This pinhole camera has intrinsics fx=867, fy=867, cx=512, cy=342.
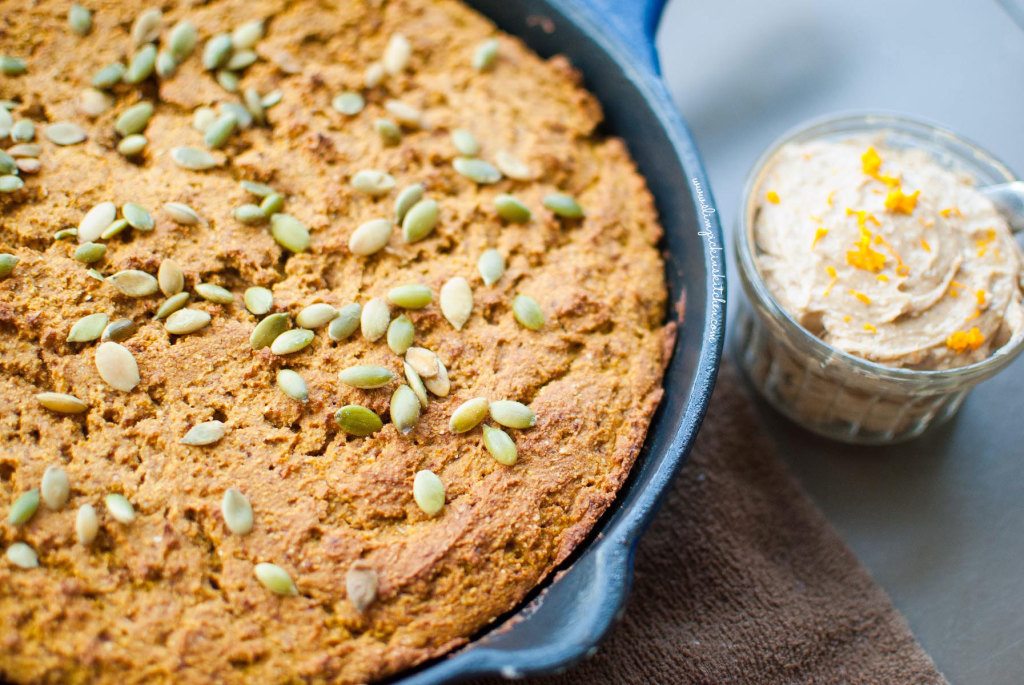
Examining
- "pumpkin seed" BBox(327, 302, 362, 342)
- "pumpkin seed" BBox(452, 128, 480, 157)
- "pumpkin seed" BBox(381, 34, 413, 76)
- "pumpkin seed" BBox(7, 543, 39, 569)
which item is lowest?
"pumpkin seed" BBox(7, 543, 39, 569)

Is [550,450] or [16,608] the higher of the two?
[550,450]

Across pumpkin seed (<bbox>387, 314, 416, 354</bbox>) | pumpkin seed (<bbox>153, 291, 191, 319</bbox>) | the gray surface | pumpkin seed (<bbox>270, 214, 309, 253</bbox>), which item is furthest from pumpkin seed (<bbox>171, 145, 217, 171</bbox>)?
the gray surface

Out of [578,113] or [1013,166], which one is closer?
[578,113]

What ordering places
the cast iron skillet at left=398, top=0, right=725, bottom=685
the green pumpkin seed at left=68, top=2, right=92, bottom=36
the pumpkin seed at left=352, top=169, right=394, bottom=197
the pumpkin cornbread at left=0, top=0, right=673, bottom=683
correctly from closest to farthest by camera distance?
the cast iron skillet at left=398, top=0, right=725, bottom=685 → the pumpkin cornbread at left=0, top=0, right=673, bottom=683 → the pumpkin seed at left=352, top=169, right=394, bottom=197 → the green pumpkin seed at left=68, top=2, right=92, bottom=36

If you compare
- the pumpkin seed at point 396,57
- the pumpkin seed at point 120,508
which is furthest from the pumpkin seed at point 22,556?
the pumpkin seed at point 396,57

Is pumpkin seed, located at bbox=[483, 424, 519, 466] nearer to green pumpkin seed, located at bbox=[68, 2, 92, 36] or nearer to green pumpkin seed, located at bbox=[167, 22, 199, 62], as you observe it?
green pumpkin seed, located at bbox=[167, 22, 199, 62]

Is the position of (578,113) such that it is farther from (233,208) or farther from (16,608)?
(16,608)

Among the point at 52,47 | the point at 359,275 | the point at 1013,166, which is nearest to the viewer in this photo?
the point at 359,275

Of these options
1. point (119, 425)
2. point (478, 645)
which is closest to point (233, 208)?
point (119, 425)

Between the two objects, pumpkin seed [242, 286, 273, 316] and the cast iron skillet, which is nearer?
the cast iron skillet
